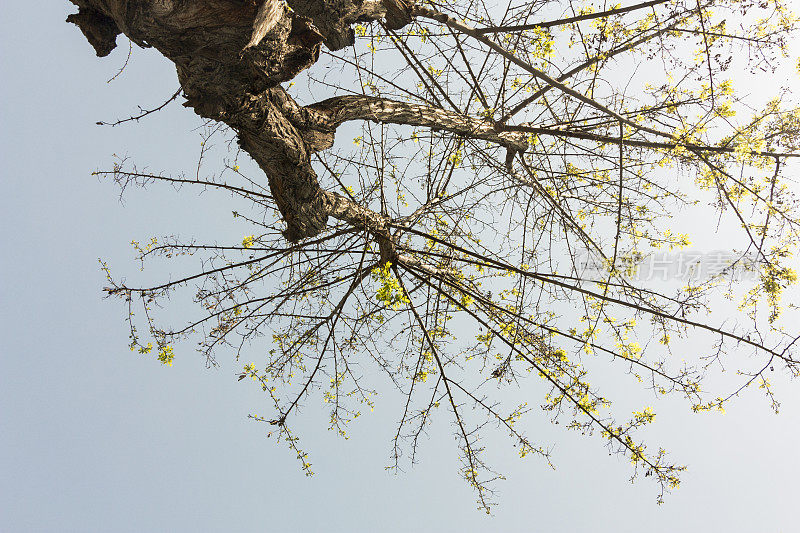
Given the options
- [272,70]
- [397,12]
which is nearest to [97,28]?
[272,70]

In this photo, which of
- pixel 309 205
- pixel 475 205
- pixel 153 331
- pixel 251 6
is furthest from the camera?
pixel 475 205

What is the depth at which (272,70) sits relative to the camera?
8.10ft

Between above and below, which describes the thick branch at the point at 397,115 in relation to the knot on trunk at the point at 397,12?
below

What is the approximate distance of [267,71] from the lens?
2.44 metres

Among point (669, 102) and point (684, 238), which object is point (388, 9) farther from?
point (684, 238)

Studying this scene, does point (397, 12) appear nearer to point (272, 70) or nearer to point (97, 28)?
point (272, 70)

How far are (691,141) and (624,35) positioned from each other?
884 millimetres

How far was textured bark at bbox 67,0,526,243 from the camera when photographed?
6.65ft

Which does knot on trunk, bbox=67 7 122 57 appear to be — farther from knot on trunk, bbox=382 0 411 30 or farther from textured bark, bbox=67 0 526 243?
knot on trunk, bbox=382 0 411 30

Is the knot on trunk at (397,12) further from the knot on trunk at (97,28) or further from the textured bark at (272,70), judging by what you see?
the knot on trunk at (97,28)

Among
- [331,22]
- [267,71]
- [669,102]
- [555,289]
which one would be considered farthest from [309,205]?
[669,102]

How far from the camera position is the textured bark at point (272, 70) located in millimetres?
2027

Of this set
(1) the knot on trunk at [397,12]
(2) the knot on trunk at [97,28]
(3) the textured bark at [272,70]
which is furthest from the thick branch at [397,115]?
(2) the knot on trunk at [97,28]

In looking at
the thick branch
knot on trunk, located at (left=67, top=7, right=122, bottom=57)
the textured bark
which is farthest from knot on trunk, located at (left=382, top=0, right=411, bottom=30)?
knot on trunk, located at (left=67, top=7, right=122, bottom=57)
